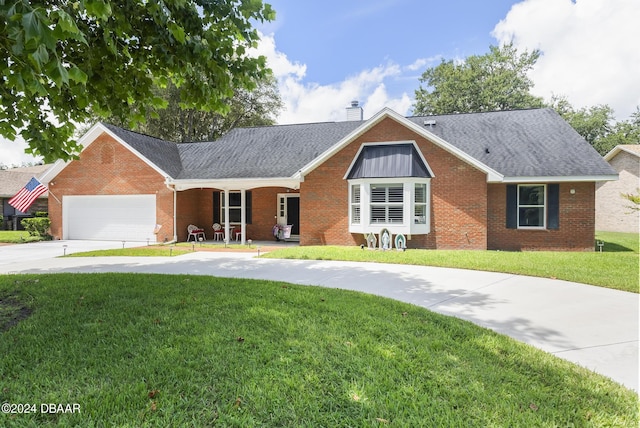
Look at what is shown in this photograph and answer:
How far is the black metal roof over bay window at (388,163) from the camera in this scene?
13.0m

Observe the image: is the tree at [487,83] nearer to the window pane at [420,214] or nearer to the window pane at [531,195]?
the window pane at [531,195]

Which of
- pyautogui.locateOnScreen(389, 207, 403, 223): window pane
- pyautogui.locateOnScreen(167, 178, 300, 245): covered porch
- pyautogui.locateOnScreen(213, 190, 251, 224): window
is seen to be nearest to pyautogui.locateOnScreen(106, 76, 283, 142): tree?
pyautogui.locateOnScreen(213, 190, 251, 224): window

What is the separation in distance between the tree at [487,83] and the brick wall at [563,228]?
73.2 feet

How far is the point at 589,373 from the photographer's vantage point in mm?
3506

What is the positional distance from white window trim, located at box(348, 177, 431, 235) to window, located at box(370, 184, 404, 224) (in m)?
0.14

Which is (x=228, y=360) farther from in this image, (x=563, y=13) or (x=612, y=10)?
(x=563, y=13)

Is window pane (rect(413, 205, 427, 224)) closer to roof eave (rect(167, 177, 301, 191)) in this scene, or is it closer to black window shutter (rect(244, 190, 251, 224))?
roof eave (rect(167, 177, 301, 191))

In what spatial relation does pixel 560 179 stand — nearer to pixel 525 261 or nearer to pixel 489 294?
pixel 525 261

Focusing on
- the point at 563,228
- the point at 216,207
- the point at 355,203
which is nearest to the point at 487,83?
the point at 563,228

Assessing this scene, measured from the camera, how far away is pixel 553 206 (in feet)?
42.3

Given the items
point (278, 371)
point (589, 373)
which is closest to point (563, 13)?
point (589, 373)

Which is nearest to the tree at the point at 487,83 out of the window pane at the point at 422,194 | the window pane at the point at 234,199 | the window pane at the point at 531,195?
the window pane at the point at 531,195

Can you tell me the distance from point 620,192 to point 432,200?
17.9 meters

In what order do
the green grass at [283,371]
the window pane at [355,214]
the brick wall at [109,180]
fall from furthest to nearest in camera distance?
the brick wall at [109,180] < the window pane at [355,214] < the green grass at [283,371]
